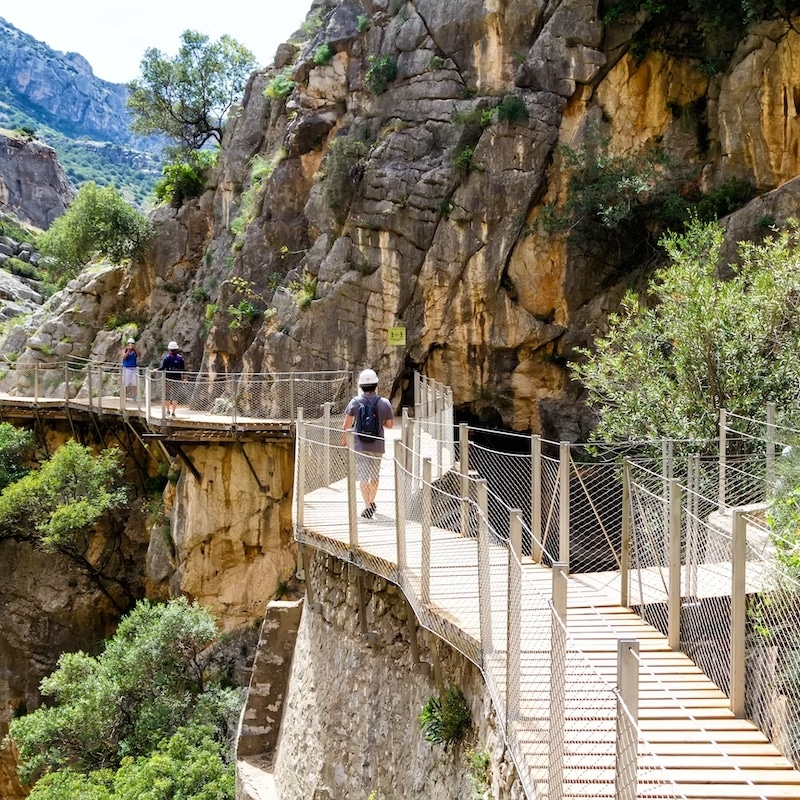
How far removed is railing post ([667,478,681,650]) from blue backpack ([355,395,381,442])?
4.38 metres

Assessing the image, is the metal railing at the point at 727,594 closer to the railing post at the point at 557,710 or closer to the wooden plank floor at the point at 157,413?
the railing post at the point at 557,710

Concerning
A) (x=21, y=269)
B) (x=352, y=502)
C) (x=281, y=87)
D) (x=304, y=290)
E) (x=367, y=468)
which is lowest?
(x=352, y=502)

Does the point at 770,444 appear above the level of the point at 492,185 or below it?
below

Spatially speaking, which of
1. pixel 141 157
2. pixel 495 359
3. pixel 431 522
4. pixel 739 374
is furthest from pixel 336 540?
pixel 141 157

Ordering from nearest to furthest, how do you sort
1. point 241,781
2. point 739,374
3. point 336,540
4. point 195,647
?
point 336,540
point 241,781
point 739,374
point 195,647


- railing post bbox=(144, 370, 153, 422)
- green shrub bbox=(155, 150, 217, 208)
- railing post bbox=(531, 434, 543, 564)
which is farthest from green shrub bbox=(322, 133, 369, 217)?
railing post bbox=(531, 434, 543, 564)

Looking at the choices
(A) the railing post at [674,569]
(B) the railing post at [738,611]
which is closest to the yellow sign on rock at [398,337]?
(A) the railing post at [674,569]

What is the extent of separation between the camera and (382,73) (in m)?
21.1

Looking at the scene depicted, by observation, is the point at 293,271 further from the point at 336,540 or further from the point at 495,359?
the point at 336,540

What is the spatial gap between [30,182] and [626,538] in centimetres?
7952

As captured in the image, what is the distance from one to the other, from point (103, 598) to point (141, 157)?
124 meters

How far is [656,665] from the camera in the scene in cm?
520

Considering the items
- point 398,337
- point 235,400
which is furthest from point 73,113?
point 235,400

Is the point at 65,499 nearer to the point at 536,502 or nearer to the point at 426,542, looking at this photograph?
the point at 536,502
